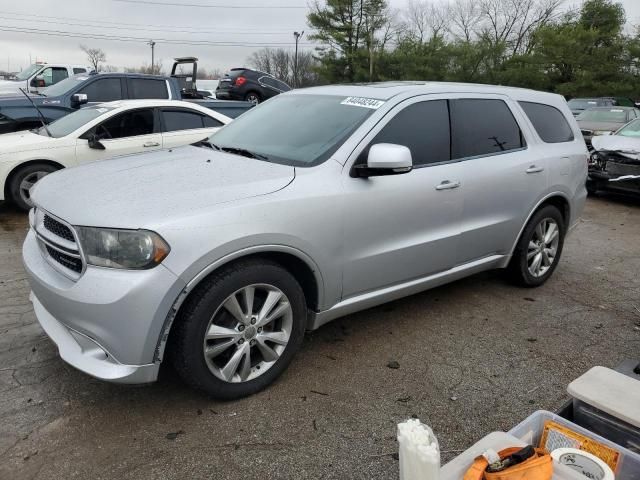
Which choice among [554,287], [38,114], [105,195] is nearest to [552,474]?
[105,195]

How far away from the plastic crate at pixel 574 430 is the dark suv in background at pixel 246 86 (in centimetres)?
1599

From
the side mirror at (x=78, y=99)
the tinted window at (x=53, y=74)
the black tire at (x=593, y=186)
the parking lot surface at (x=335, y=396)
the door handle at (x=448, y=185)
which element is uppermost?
the tinted window at (x=53, y=74)

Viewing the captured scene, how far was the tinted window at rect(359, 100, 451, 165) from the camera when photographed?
3439 millimetres

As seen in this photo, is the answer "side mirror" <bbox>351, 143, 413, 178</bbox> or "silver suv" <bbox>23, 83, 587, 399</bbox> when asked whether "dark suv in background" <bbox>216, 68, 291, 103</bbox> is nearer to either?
"silver suv" <bbox>23, 83, 587, 399</bbox>

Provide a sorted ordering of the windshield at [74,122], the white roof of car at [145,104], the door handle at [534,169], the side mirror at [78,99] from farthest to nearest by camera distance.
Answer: the side mirror at [78,99]
the white roof of car at [145,104]
the windshield at [74,122]
the door handle at [534,169]

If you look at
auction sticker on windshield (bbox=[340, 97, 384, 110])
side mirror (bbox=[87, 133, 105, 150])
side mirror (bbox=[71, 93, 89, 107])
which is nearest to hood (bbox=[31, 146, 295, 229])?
auction sticker on windshield (bbox=[340, 97, 384, 110])

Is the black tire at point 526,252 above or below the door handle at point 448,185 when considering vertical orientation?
below

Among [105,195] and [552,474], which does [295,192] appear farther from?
[552,474]

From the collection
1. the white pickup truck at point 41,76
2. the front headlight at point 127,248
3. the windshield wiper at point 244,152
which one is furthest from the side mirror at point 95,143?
the white pickup truck at point 41,76

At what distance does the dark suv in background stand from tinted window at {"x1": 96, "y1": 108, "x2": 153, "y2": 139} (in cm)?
985

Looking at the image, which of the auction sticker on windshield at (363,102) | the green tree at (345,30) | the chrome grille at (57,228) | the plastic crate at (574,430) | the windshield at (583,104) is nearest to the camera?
the plastic crate at (574,430)

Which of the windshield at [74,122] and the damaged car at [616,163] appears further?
the damaged car at [616,163]

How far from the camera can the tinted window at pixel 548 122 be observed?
4.54 metres

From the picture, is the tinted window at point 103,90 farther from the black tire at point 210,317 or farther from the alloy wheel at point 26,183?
the black tire at point 210,317
